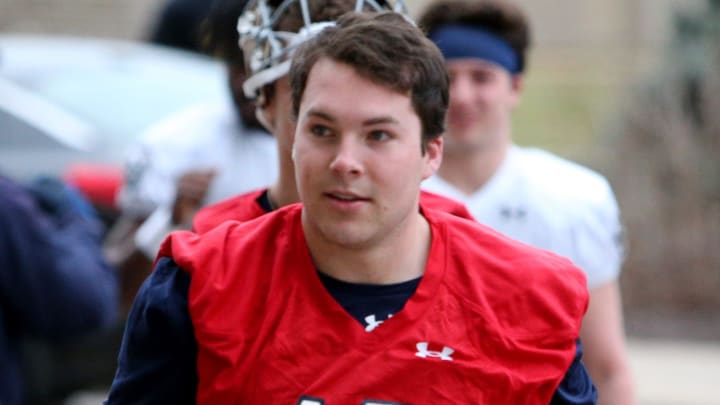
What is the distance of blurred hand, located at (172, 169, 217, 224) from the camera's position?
546 cm

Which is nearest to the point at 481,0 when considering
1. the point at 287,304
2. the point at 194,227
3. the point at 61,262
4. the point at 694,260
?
the point at 61,262

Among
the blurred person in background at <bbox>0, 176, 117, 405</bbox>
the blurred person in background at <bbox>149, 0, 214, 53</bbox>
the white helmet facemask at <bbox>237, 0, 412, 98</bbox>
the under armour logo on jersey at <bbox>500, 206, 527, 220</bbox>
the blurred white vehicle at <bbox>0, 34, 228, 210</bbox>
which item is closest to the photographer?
the white helmet facemask at <bbox>237, 0, 412, 98</bbox>

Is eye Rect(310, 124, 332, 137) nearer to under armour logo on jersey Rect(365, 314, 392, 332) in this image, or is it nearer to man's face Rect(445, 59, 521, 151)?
under armour logo on jersey Rect(365, 314, 392, 332)

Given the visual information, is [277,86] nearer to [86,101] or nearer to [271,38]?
[271,38]

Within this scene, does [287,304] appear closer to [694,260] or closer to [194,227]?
[194,227]

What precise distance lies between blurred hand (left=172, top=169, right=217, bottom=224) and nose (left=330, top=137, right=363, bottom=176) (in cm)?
233

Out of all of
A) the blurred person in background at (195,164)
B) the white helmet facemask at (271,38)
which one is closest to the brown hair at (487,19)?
the blurred person in background at (195,164)

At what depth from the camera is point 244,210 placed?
388 centimetres

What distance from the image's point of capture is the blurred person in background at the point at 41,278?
5309 millimetres

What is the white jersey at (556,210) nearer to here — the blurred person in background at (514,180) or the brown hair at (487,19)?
the blurred person in background at (514,180)

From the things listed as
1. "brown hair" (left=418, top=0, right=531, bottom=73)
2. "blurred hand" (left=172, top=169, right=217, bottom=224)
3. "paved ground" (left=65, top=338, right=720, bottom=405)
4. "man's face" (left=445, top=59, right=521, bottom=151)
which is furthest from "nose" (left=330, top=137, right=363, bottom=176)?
"paved ground" (left=65, top=338, right=720, bottom=405)

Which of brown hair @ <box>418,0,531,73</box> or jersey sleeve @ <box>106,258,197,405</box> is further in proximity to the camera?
brown hair @ <box>418,0,531,73</box>

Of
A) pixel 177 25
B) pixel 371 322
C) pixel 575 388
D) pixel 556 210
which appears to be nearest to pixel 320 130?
pixel 371 322

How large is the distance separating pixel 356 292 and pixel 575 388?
0.54 meters
